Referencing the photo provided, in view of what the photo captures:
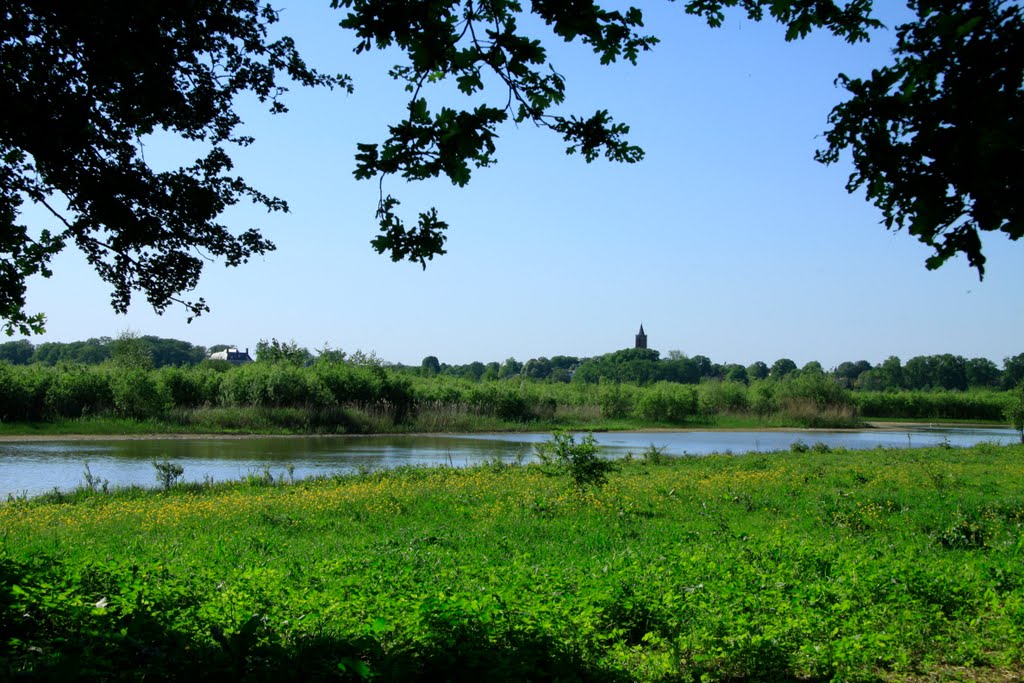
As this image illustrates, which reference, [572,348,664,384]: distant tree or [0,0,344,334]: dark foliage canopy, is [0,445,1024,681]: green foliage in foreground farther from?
[572,348,664,384]: distant tree

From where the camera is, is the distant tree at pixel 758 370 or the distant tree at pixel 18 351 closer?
the distant tree at pixel 18 351

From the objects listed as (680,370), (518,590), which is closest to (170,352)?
(680,370)

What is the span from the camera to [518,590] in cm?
688

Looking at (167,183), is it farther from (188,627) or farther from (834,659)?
(834,659)

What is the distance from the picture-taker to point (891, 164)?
190 inches

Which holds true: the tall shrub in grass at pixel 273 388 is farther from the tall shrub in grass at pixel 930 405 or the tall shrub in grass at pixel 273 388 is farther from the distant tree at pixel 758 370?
the distant tree at pixel 758 370

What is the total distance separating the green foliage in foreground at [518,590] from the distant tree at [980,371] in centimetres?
9827

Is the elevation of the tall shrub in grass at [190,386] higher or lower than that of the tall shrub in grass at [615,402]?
higher

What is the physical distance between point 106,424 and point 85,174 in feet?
110

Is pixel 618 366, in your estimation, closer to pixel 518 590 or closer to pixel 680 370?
pixel 680 370

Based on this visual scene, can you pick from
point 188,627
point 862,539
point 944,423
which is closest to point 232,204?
point 188,627

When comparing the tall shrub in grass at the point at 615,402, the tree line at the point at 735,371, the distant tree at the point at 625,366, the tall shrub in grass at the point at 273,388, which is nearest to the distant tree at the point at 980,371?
the tree line at the point at 735,371

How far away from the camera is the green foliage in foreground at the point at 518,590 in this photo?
5.11 meters

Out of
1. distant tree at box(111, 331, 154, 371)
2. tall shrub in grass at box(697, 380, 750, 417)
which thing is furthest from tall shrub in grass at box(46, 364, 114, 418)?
tall shrub in grass at box(697, 380, 750, 417)
